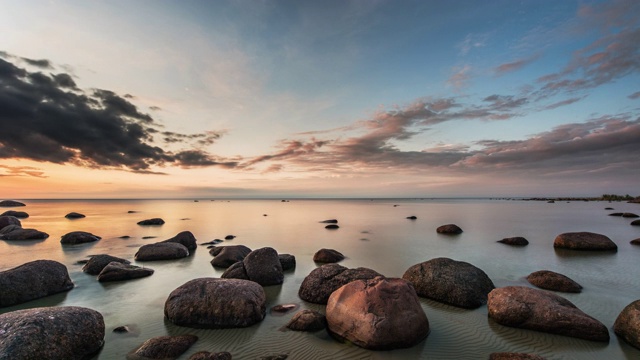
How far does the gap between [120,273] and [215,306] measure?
7759mm

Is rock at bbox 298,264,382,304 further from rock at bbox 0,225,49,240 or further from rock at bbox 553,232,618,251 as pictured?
rock at bbox 0,225,49,240

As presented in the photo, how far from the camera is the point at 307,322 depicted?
26.5 ft

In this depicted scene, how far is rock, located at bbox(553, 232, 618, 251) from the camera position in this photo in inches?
772

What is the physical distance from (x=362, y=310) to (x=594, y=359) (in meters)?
5.21

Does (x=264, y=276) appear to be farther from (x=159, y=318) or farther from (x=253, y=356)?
(x=253, y=356)

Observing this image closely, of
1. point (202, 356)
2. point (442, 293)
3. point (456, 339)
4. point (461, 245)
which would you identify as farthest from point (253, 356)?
point (461, 245)

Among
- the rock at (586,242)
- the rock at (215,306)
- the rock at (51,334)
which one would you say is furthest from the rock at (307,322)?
the rock at (586,242)

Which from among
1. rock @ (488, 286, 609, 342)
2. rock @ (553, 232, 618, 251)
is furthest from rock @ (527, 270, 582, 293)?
rock @ (553, 232, 618, 251)

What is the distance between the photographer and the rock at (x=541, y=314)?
7473 millimetres

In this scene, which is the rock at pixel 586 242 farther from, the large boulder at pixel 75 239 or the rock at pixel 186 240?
the large boulder at pixel 75 239

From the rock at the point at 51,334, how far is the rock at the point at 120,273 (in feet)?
22.4

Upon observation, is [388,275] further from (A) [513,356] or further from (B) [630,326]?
(B) [630,326]

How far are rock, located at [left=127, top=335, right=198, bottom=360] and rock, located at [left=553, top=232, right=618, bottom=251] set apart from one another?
79.4ft

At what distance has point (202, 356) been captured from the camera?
254 inches
